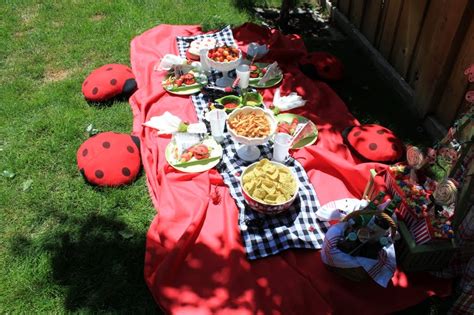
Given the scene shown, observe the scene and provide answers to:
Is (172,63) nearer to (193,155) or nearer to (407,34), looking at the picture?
(193,155)

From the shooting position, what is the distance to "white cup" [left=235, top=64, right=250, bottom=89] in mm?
4428

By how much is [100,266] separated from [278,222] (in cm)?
158

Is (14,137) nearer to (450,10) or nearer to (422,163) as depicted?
(422,163)

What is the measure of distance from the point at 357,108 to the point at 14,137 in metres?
4.20

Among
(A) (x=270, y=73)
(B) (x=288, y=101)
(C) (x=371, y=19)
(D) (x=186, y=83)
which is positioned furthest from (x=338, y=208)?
(C) (x=371, y=19)

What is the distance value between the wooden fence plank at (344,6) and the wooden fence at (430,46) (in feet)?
2.24

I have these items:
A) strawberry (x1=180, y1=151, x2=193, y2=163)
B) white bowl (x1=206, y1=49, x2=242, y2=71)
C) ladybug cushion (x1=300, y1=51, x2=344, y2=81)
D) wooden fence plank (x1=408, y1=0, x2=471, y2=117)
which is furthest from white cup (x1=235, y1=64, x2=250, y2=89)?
wooden fence plank (x1=408, y1=0, x2=471, y2=117)

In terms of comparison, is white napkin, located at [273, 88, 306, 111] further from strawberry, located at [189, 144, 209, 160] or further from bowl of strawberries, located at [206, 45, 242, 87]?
strawberry, located at [189, 144, 209, 160]

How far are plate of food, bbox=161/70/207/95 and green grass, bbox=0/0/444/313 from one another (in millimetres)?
631

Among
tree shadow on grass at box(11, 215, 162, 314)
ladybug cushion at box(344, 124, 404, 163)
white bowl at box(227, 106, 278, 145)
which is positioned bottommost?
tree shadow on grass at box(11, 215, 162, 314)

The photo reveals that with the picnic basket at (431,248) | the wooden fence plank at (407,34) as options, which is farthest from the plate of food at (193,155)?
the wooden fence plank at (407,34)

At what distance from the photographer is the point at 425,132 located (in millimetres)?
4535

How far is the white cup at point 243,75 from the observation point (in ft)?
14.5

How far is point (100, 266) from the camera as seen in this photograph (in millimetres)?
3258
